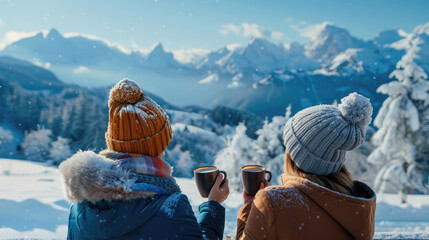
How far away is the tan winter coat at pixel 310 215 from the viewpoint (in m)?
1.30

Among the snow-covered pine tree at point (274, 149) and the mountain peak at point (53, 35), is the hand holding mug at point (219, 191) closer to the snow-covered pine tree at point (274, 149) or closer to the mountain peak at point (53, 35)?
the snow-covered pine tree at point (274, 149)

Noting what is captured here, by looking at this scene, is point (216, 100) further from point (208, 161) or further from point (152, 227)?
point (152, 227)

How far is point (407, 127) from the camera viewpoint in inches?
421

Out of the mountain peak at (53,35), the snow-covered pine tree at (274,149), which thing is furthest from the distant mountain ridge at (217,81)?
the snow-covered pine tree at (274,149)

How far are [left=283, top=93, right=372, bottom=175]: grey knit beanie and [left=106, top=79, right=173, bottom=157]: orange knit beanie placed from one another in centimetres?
72

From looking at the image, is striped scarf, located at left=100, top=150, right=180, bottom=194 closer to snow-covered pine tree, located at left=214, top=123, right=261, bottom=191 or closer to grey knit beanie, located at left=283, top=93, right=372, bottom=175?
grey knit beanie, located at left=283, top=93, right=372, bottom=175

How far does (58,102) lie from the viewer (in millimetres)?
52531

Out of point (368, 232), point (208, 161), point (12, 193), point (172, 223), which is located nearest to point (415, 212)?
point (368, 232)

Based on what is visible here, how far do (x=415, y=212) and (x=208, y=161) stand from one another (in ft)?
156

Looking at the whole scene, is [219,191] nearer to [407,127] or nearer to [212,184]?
[212,184]

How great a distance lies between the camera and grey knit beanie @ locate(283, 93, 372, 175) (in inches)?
53.0

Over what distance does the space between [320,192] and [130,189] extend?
0.86m

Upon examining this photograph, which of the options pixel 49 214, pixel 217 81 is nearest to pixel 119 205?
pixel 49 214

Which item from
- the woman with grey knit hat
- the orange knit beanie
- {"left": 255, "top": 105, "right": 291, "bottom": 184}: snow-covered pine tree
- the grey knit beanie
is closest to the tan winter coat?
the woman with grey knit hat
